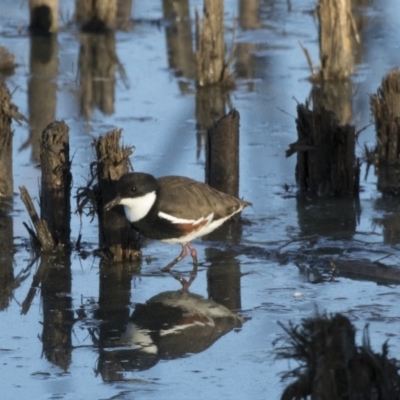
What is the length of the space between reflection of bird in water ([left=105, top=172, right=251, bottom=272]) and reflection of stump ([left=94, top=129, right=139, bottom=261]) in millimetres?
341

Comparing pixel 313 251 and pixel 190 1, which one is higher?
pixel 190 1

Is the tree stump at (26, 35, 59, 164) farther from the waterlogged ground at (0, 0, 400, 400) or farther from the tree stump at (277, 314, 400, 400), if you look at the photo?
the tree stump at (277, 314, 400, 400)

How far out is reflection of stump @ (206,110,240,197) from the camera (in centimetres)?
914

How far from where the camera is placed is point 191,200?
799 centimetres

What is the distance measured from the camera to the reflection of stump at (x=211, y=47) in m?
13.3

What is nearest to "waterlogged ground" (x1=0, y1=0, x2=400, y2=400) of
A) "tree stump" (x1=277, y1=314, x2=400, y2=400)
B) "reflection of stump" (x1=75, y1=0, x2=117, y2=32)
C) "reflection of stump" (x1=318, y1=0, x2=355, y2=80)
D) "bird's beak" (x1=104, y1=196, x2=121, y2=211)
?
"reflection of stump" (x1=318, y1=0, x2=355, y2=80)

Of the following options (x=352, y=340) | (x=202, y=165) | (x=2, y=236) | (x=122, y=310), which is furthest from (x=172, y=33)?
(x=352, y=340)

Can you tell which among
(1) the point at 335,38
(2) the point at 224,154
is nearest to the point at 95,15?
(1) the point at 335,38

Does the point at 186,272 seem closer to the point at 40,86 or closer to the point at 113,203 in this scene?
the point at 113,203

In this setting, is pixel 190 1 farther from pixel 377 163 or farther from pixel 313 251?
pixel 313 251

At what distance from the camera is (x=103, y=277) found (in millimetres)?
8031

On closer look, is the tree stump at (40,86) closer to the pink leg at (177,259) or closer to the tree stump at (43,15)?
the tree stump at (43,15)

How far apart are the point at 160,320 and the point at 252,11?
11.3 meters

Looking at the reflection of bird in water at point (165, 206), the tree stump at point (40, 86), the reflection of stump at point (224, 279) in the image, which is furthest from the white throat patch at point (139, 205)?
the tree stump at point (40, 86)
